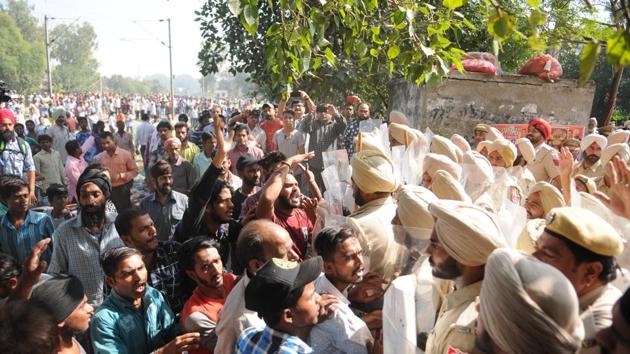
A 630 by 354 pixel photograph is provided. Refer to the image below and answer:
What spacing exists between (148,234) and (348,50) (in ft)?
5.91

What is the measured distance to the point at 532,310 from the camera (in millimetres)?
1324

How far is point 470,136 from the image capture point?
25.6 ft

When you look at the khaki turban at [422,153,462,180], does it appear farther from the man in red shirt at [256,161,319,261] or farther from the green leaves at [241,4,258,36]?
the green leaves at [241,4,258,36]

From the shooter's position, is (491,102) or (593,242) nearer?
(593,242)

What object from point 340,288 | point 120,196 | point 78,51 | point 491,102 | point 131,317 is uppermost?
point 78,51

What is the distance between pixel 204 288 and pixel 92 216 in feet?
3.86

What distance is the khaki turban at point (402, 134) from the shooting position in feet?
16.6

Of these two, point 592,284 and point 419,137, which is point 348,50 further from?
point 592,284

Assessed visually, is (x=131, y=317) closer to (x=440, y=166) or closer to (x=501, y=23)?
(x=501, y=23)

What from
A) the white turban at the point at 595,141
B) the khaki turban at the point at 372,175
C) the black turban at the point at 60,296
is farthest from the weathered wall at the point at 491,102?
the black turban at the point at 60,296

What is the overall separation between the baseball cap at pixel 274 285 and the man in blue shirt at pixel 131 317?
2.36 feet

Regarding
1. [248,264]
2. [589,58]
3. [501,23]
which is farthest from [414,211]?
[589,58]

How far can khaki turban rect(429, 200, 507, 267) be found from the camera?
191 cm

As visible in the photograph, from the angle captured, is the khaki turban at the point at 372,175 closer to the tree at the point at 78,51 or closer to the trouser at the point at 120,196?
the trouser at the point at 120,196
